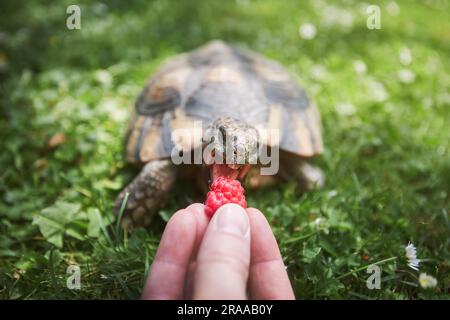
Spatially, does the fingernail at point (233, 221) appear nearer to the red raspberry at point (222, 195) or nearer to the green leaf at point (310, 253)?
the red raspberry at point (222, 195)

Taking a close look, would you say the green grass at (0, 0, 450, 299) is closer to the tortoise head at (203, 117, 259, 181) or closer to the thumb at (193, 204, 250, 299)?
the tortoise head at (203, 117, 259, 181)

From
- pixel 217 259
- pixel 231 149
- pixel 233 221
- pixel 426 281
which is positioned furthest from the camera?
pixel 426 281

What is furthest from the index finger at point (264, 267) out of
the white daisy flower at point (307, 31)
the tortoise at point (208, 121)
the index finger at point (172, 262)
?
the white daisy flower at point (307, 31)

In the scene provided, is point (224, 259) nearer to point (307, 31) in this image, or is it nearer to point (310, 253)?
point (310, 253)

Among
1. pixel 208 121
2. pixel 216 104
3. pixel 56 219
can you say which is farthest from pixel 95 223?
pixel 216 104

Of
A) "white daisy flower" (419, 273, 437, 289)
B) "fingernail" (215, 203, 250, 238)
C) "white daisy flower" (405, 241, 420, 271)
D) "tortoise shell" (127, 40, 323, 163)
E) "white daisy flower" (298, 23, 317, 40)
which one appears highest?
"white daisy flower" (298, 23, 317, 40)

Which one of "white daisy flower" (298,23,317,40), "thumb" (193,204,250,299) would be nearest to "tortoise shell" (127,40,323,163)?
"thumb" (193,204,250,299)

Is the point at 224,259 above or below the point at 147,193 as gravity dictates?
below

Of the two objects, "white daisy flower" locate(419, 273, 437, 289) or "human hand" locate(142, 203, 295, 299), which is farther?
"white daisy flower" locate(419, 273, 437, 289)

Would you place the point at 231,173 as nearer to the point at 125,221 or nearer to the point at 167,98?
the point at 125,221
